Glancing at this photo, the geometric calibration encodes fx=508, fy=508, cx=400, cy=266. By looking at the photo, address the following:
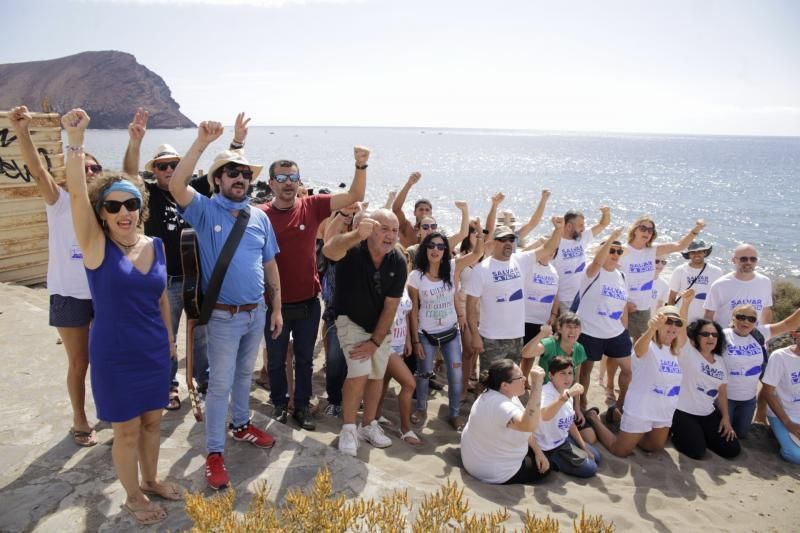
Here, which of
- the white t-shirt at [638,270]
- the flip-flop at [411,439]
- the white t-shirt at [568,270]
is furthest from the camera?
the white t-shirt at [638,270]

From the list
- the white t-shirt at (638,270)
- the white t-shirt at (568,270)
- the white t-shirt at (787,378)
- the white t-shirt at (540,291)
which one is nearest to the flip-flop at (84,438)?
the white t-shirt at (540,291)

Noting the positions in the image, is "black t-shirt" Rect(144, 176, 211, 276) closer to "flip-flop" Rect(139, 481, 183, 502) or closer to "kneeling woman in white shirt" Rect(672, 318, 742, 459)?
"flip-flop" Rect(139, 481, 183, 502)

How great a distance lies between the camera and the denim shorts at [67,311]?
3.45 metres

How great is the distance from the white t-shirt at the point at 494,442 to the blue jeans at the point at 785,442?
3.20 metres

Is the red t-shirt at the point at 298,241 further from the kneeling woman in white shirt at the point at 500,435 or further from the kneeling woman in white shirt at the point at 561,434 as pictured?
the kneeling woman in white shirt at the point at 561,434

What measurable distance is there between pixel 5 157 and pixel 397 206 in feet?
18.7

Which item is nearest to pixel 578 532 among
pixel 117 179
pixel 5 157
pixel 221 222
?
pixel 221 222

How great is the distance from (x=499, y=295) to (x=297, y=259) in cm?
228

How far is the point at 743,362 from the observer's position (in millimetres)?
5473

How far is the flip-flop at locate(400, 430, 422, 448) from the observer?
184 inches

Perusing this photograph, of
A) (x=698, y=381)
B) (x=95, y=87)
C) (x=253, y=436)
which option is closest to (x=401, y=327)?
(x=253, y=436)

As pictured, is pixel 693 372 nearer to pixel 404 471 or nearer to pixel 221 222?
pixel 404 471

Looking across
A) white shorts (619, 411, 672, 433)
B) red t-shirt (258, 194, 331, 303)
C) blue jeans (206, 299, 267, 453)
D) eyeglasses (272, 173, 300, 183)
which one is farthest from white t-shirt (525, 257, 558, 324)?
blue jeans (206, 299, 267, 453)

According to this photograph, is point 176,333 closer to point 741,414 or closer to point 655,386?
point 655,386
